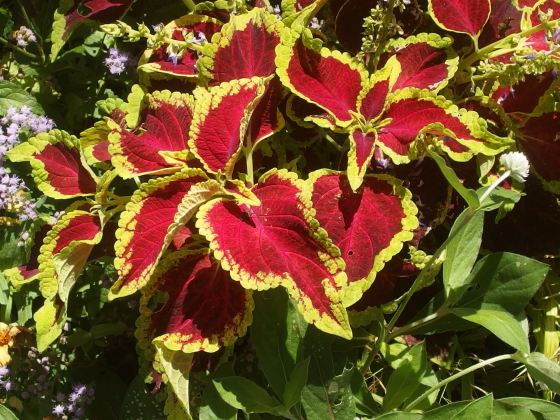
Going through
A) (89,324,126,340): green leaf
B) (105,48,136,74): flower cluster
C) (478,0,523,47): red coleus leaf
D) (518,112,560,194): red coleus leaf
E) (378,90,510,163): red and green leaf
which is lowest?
(89,324,126,340): green leaf

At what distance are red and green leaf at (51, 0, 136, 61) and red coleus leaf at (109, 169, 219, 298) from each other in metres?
0.54

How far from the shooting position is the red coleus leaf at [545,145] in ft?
4.63

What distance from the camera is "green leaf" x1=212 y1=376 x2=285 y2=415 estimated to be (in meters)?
1.18

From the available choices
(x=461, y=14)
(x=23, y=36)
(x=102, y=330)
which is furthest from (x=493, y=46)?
(x=23, y=36)

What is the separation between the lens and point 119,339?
162cm

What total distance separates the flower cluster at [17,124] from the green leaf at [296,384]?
876 mm

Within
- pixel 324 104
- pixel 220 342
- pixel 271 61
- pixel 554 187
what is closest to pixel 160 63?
pixel 271 61

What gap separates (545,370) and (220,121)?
31.9 inches

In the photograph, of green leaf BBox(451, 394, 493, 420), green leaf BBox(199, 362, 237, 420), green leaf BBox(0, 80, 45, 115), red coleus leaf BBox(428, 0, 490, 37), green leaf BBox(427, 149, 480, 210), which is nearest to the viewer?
green leaf BBox(427, 149, 480, 210)

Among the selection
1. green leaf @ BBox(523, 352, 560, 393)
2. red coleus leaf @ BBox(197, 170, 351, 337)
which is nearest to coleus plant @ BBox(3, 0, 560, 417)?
red coleus leaf @ BBox(197, 170, 351, 337)

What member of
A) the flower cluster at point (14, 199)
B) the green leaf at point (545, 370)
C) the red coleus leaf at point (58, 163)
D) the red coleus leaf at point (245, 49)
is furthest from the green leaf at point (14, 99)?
the green leaf at point (545, 370)

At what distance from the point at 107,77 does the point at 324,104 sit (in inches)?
33.1

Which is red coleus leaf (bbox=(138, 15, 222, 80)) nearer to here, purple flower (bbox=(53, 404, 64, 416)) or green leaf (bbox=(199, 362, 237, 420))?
green leaf (bbox=(199, 362, 237, 420))

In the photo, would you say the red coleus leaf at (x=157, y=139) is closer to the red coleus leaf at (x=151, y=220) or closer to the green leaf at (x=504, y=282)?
the red coleus leaf at (x=151, y=220)
